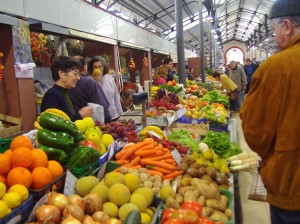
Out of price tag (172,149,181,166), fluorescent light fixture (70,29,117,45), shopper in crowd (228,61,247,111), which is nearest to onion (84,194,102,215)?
price tag (172,149,181,166)

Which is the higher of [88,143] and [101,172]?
[88,143]

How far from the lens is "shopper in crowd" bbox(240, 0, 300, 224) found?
1.50 m

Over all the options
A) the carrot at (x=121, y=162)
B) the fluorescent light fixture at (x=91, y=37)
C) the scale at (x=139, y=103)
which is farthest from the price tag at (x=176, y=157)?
the fluorescent light fixture at (x=91, y=37)

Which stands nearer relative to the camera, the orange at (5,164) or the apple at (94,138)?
the orange at (5,164)

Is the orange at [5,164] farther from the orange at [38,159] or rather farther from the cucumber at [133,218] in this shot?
the cucumber at [133,218]

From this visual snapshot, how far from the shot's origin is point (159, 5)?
1230 centimetres

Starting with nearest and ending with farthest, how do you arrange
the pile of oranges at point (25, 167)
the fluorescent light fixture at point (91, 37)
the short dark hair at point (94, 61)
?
the pile of oranges at point (25, 167), the short dark hair at point (94, 61), the fluorescent light fixture at point (91, 37)

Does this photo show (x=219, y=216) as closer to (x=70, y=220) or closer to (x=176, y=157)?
(x=176, y=157)

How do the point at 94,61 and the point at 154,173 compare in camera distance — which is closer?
the point at 154,173

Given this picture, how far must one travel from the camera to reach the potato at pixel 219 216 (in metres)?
1.99

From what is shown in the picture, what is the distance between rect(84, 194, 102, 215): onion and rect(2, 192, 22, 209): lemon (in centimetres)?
32

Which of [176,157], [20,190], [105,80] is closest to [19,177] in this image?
[20,190]

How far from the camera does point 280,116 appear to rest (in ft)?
5.02

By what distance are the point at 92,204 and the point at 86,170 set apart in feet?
1.44
